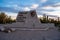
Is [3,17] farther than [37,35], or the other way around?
[3,17]

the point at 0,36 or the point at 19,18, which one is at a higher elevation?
the point at 19,18

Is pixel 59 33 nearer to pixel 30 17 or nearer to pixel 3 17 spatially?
pixel 30 17

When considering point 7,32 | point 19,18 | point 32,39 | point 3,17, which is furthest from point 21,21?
point 3,17

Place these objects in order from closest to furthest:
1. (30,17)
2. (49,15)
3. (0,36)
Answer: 1. (0,36)
2. (30,17)
3. (49,15)

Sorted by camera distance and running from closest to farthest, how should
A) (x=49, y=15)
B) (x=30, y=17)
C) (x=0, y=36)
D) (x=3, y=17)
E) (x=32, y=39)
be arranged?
(x=32, y=39), (x=0, y=36), (x=30, y=17), (x=49, y=15), (x=3, y=17)

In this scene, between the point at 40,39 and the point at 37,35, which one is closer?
the point at 40,39

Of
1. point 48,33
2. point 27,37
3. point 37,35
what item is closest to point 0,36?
point 27,37

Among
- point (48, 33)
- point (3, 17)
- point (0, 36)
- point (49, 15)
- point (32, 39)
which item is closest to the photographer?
point (32, 39)

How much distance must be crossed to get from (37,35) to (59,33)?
7.28 ft

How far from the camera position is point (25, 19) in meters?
15.7

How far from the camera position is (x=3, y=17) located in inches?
1032

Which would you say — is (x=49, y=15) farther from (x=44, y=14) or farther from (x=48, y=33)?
(x=48, y=33)

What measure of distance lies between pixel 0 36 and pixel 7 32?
80cm

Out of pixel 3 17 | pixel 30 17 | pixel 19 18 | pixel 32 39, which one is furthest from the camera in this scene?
pixel 3 17
